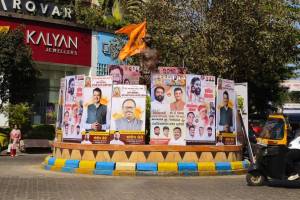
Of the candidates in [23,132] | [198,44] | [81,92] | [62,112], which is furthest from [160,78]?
[23,132]

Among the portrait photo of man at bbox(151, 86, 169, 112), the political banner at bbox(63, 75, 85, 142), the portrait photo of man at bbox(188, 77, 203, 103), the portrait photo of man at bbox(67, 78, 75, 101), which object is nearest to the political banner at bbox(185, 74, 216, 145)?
the portrait photo of man at bbox(188, 77, 203, 103)

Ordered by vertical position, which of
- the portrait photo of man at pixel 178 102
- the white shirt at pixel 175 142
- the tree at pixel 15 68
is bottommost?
the white shirt at pixel 175 142

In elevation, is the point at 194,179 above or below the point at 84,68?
below

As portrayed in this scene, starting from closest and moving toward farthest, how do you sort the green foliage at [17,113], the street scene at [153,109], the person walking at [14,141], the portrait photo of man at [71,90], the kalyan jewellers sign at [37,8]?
the street scene at [153,109] < the portrait photo of man at [71,90] < the person walking at [14,141] < the green foliage at [17,113] < the kalyan jewellers sign at [37,8]

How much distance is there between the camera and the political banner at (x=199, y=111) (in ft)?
54.7

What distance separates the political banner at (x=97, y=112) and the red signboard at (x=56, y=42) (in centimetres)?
1581

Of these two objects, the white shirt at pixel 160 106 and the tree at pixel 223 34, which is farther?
the tree at pixel 223 34

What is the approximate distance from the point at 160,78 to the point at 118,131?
205 cm

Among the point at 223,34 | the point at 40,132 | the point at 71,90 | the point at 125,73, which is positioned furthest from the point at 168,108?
the point at 40,132

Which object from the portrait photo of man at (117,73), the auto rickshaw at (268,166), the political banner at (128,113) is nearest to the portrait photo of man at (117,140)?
the political banner at (128,113)

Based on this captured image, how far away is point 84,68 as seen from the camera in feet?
116

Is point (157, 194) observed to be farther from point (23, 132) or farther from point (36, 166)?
point (23, 132)

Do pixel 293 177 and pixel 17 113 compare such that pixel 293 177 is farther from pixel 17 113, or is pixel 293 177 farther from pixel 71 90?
pixel 17 113

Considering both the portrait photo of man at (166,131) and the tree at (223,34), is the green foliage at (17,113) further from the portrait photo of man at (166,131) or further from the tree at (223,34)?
the portrait photo of man at (166,131)
